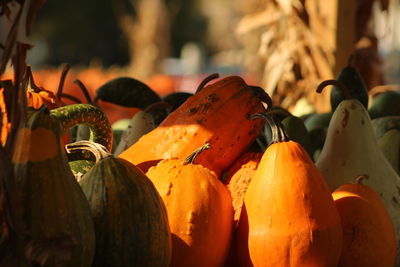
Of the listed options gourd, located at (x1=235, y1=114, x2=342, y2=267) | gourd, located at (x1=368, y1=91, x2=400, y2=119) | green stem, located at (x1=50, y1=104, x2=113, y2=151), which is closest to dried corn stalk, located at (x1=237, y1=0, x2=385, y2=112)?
gourd, located at (x1=368, y1=91, x2=400, y2=119)

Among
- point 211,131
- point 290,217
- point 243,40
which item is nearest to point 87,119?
point 211,131

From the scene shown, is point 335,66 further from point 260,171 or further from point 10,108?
point 10,108

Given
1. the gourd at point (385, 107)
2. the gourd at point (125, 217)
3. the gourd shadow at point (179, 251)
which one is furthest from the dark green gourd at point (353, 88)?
the gourd at point (125, 217)

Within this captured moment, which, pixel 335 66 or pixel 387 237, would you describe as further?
pixel 335 66

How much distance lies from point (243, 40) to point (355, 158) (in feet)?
41.4

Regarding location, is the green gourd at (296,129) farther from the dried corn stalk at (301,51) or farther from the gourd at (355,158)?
the dried corn stalk at (301,51)

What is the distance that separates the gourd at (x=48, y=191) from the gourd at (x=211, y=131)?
639 millimetres

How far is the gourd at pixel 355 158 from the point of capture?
6.86 feet

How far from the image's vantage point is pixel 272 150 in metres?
1.69

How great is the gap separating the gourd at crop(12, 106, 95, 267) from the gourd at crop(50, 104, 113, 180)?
0.37 meters

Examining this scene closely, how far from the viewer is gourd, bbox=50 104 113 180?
1812mm

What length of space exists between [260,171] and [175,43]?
3648 centimetres

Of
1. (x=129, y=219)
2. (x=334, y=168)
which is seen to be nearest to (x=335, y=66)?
(x=334, y=168)

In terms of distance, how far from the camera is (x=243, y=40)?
14.6 m
